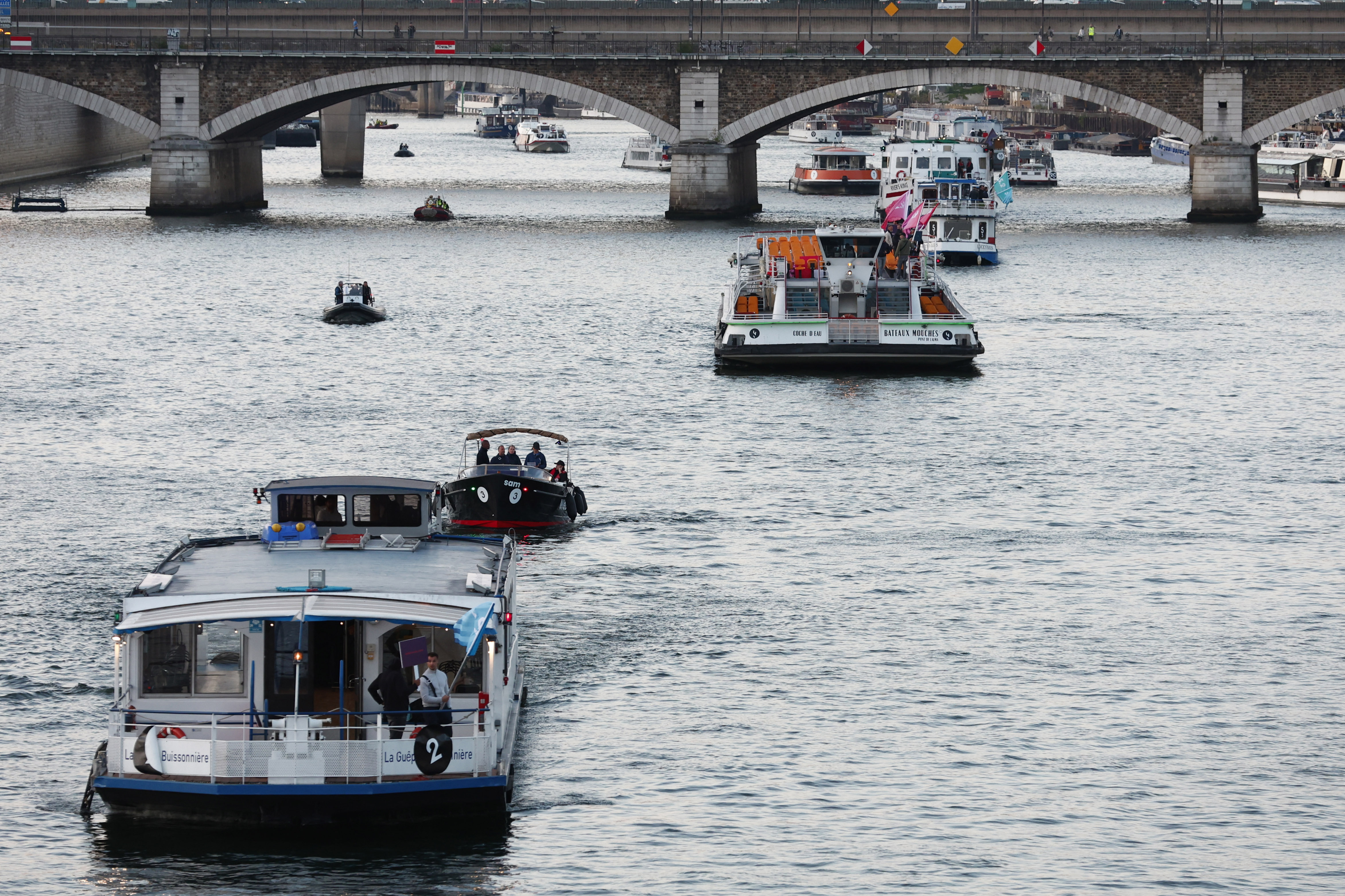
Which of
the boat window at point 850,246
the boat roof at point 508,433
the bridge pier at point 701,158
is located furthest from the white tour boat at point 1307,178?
the boat roof at point 508,433

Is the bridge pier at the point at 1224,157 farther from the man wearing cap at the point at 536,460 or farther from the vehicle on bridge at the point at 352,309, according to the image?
the man wearing cap at the point at 536,460

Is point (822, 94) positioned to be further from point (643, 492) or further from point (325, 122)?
point (643, 492)

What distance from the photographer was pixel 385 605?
96.2ft

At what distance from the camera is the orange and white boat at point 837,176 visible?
165 m

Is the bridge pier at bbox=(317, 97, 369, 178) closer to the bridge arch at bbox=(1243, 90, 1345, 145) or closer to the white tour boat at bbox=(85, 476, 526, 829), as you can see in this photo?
the bridge arch at bbox=(1243, 90, 1345, 145)

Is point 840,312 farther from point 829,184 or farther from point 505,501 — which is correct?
point 829,184

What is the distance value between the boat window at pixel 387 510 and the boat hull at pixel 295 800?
9224 mm

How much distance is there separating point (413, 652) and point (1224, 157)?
10883 cm

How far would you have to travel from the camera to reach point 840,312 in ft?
249

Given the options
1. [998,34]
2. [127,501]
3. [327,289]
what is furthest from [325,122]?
[127,501]

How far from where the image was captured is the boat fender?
28.9 m

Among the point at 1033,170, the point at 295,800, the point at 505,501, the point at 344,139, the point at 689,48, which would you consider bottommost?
the point at 295,800

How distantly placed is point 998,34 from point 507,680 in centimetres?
14082

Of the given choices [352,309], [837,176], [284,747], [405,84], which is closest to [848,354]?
[352,309]
